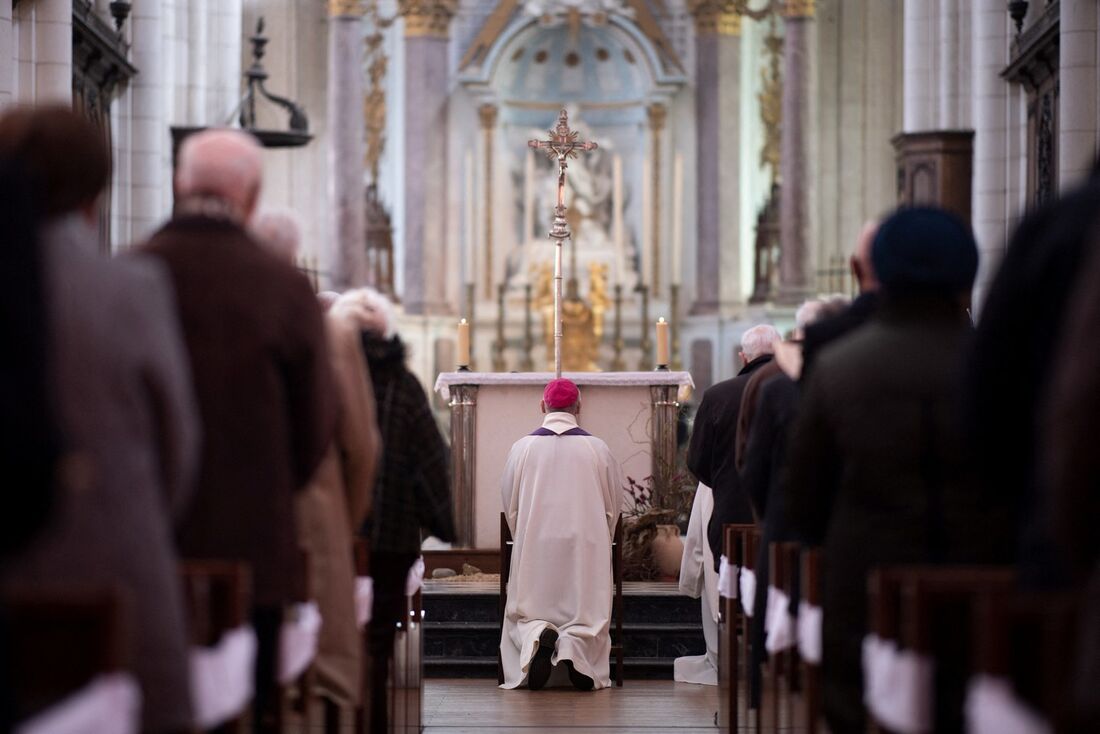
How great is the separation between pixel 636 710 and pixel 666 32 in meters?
14.3

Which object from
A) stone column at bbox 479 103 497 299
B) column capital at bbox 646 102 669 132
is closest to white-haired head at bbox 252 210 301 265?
stone column at bbox 479 103 497 299

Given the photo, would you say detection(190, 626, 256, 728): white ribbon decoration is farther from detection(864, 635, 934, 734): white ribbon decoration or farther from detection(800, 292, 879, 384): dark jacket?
detection(800, 292, 879, 384): dark jacket

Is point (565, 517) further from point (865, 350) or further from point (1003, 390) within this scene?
point (1003, 390)

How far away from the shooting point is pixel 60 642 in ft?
10.4

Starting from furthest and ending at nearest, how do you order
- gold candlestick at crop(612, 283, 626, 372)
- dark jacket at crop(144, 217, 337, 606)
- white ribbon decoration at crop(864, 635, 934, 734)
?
gold candlestick at crop(612, 283, 626, 372), dark jacket at crop(144, 217, 337, 606), white ribbon decoration at crop(864, 635, 934, 734)

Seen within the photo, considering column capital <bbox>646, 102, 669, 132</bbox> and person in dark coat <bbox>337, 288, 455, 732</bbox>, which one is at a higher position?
column capital <bbox>646, 102, 669, 132</bbox>

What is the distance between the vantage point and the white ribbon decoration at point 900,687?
3949 millimetres

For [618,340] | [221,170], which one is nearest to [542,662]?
[221,170]

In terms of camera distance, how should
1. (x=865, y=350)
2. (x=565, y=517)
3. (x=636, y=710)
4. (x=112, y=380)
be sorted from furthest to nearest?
1. (x=565, y=517)
2. (x=636, y=710)
3. (x=865, y=350)
4. (x=112, y=380)

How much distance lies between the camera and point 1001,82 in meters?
15.5

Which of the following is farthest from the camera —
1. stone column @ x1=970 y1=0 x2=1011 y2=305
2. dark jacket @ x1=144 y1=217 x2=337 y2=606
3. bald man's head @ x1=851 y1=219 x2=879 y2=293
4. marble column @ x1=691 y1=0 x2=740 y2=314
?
marble column @ x1=691 y1=0 x2=740 y2=314

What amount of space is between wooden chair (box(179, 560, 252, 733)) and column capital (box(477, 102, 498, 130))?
60.0 feet

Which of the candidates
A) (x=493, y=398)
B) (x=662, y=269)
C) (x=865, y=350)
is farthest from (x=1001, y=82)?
(x=865, y=350)

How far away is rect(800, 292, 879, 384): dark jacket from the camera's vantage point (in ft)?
17.6
